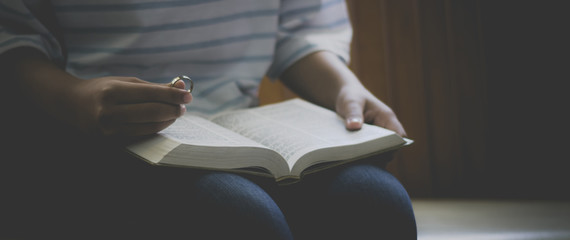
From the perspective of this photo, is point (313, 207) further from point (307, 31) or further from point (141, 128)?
point (307, 31)

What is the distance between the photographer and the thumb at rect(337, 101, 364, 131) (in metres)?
0.62

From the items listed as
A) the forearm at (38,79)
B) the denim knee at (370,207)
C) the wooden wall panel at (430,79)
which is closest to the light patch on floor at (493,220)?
the wooden wall panel at (430,79)

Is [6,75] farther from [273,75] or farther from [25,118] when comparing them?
[273,75]

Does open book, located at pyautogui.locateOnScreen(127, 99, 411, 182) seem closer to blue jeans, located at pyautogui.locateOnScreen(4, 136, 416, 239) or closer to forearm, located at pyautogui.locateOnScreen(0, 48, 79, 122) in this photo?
blue jeans, located at pyautogui.locateOnScreen(4, 136, 416, 239)

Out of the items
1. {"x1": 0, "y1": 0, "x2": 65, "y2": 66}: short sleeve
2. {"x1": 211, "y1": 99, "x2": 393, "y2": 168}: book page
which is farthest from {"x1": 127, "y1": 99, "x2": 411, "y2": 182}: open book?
{"x1": 0, "y1": 0, "x2": 65, "y2": 66}: short sleeve

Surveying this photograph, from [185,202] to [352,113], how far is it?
0.31m

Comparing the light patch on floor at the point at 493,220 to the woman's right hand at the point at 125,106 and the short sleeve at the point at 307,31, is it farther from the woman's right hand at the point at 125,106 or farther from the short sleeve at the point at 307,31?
the woman's right hand at the point at 125,106

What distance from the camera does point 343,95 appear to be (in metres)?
0.72

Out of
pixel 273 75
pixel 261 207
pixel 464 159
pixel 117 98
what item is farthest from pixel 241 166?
pixel 464 159

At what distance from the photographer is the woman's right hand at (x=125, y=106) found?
18.3 inches

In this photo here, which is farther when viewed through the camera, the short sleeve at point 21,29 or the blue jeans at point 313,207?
the short sleeve at point 21,29

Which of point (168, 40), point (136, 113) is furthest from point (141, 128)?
point (168, 40)

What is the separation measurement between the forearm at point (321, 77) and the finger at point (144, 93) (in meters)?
0.36

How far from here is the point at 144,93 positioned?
48 cm
